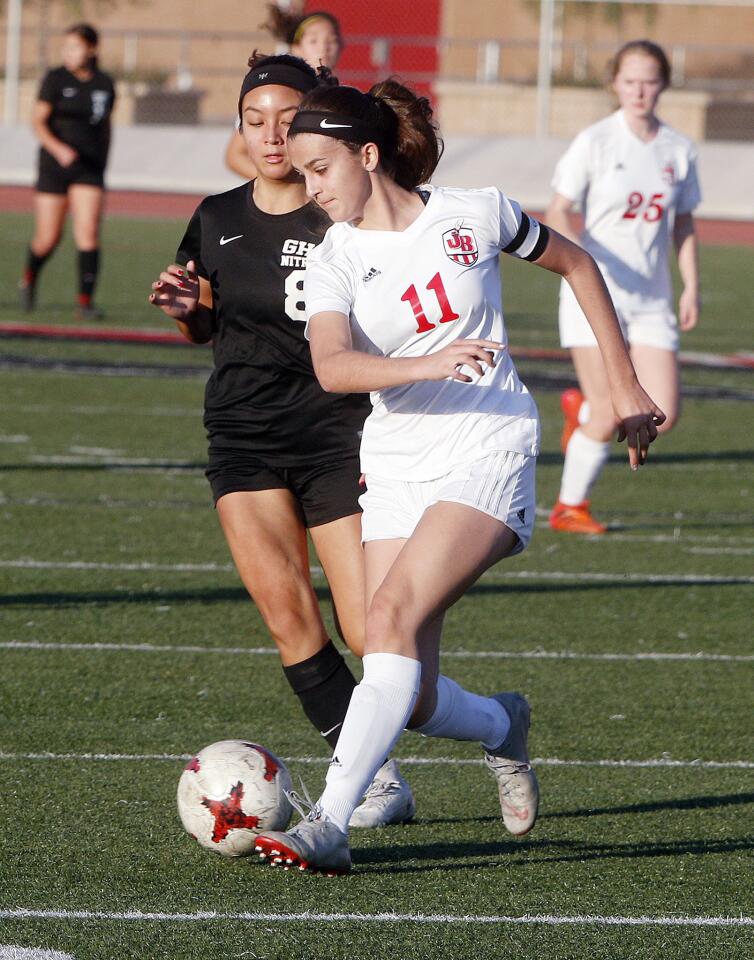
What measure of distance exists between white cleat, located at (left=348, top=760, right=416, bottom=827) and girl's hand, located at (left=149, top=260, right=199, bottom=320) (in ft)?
4.60

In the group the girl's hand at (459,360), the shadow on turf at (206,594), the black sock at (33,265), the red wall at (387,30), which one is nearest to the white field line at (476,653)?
the shadow on turf at (206,594)

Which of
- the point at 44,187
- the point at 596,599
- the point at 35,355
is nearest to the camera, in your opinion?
the point at 596,599

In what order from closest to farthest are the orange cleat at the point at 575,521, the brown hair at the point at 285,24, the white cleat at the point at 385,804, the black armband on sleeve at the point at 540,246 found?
the black armband on sleeve at the point at 540,246
the white cleat at the point at 385,804
the brown hair at the point at 285,24
the orange cleat at the point at 575,521

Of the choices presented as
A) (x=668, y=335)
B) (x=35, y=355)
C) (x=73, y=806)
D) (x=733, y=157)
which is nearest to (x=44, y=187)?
(x=35, y=355)

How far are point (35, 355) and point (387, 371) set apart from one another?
441 inches

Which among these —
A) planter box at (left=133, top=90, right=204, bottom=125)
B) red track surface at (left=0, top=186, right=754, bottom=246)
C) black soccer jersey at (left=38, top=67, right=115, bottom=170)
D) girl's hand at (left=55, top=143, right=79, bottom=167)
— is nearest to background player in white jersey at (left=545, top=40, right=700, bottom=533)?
girl's hand at (left=55, top=143, right=79, bottom=167)

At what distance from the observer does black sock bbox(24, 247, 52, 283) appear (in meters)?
17.1

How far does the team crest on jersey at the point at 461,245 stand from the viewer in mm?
4508

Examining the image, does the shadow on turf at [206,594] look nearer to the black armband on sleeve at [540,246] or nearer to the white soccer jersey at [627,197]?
the white soccer jersey at [627,197]

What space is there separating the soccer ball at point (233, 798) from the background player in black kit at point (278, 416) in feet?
1.42

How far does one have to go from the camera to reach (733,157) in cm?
3184

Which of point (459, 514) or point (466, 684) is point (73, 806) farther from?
point (466, 684)

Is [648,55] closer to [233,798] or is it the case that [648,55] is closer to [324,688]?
[324,688]

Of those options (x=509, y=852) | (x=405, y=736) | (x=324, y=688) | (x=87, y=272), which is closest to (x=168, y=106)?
(x=87, y=272)
